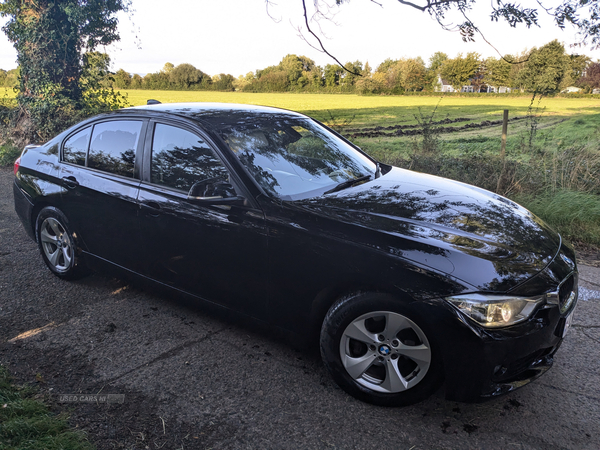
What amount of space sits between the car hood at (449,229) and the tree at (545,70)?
26.4 feet

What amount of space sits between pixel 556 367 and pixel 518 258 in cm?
112

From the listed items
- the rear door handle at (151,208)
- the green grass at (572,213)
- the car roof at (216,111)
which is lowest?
the green grass at (572,213)

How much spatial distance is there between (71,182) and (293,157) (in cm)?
204

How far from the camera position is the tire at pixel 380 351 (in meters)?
2.45

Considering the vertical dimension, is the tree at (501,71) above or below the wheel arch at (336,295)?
above

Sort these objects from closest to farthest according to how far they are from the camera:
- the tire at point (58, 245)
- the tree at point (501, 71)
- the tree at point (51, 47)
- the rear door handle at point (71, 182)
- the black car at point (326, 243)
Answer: the black car at point (326, 243), the rear door handle at point (71, 182), the tire at point (58, 245), the tree at point (501, 71), the tree at point (51, 47)

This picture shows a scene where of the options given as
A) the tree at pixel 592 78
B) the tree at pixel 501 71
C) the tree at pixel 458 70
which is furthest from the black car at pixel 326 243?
the tree at pixel 458 70

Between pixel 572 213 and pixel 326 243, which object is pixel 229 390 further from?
pixel 572 213

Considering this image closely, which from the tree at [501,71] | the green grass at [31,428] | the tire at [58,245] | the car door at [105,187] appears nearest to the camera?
the green grass at [31,428]

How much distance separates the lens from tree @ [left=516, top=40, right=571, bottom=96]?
998 centimetres

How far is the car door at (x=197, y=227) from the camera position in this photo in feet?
9.73

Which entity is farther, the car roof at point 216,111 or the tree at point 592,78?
the tree at point 592,78

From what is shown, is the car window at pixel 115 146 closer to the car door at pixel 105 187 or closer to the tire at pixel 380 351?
the car door at pixel 105 187

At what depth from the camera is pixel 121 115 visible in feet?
12.6
